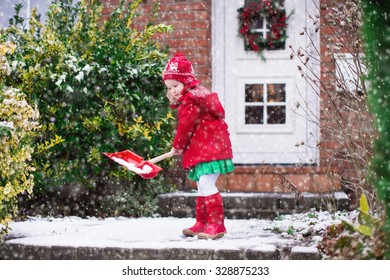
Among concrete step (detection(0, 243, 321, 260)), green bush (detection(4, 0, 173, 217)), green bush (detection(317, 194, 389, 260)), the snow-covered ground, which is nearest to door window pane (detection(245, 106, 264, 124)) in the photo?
green bush (detection(4, 0, 173, 217))

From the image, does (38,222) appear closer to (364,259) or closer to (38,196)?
(38,196)

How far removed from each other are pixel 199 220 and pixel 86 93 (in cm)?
206

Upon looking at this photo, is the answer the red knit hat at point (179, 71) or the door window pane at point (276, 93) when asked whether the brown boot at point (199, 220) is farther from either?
the door window pane at point (276, 93)

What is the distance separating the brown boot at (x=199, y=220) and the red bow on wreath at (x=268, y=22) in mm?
3330

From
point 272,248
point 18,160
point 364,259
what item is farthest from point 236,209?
point 364,259

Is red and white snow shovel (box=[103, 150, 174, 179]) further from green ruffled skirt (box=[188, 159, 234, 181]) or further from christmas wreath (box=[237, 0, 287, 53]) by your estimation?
christmas wreath (box=[237, 0, 287, 53])

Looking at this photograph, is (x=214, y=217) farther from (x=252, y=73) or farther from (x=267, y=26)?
(x=267, y=26)

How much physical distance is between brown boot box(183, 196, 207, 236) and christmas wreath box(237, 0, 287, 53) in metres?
3.33

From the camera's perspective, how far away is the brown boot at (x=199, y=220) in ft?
15.1

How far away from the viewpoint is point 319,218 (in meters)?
5.36

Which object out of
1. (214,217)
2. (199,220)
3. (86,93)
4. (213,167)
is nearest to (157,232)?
(199,220)

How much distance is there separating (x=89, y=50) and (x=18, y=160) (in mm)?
2036

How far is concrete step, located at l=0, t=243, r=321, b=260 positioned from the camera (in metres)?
3.98

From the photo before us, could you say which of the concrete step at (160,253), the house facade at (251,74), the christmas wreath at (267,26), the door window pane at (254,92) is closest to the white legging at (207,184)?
the concrete step at (160,253)
